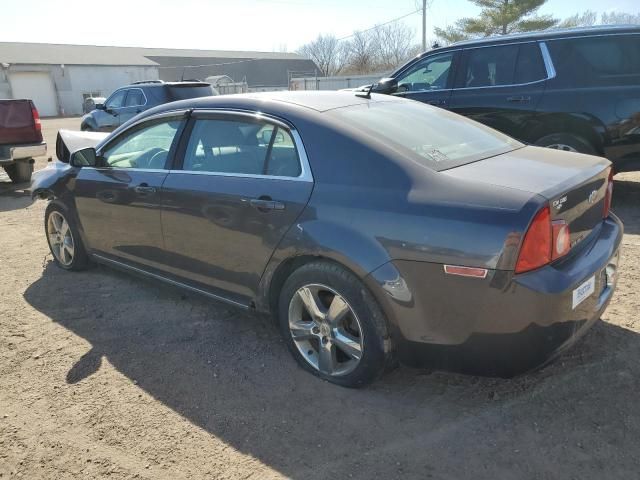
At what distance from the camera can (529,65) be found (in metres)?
6.18

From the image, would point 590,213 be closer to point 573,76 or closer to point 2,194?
point 573,76

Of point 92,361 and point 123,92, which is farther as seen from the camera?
point 123,92

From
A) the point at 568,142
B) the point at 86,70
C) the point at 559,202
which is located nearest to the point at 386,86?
the point at 568,142

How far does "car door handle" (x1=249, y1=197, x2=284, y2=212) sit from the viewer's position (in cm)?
296

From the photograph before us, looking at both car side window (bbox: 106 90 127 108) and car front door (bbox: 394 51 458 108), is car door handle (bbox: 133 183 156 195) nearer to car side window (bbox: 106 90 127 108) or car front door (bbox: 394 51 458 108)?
car front door (bbox: 394 51 458 108)

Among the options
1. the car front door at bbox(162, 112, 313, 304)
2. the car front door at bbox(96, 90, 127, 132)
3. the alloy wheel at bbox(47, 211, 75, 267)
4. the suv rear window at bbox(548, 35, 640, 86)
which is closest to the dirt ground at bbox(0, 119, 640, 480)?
the car front door at bbox(162, 112, 313, 304)

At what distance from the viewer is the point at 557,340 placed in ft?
7.94

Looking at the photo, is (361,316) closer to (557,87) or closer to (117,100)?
(557,87)

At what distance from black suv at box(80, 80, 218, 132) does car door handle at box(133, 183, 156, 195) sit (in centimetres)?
855

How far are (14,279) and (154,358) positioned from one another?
2.42 m

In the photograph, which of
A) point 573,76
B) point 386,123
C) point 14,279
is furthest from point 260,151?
point 573,76

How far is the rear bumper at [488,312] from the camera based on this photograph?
7.57 ft

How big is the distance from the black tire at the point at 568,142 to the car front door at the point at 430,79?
1.36m

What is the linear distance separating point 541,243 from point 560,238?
17 cm
